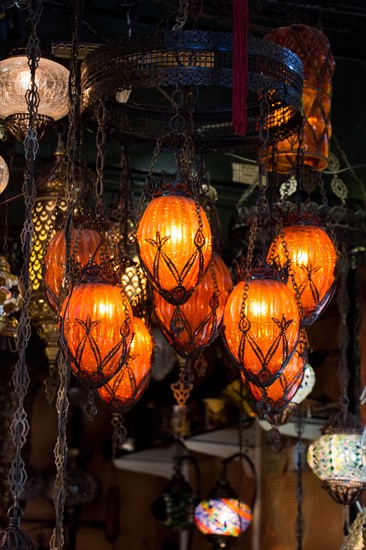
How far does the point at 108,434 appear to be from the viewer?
26.6 ft

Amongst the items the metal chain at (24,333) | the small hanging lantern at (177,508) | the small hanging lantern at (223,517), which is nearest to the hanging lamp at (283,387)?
the metal chain at (24,333)

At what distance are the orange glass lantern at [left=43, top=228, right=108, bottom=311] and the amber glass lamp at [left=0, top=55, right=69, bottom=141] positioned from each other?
340mm

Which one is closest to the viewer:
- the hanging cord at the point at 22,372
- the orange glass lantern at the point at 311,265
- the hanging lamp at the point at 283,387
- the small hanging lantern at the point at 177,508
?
the hanging cord at the point at 22,372

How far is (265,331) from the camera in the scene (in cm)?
315

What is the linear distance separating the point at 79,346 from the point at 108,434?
200 inches

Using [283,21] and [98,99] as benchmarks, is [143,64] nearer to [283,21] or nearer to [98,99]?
[98,99]

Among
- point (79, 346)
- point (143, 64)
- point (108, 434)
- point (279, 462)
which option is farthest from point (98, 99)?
point (108, 434)

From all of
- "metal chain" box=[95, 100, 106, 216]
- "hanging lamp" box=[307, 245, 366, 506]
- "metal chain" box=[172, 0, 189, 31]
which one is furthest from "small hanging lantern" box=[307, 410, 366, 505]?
"metal chain" box=[172, 0, 189, 31]

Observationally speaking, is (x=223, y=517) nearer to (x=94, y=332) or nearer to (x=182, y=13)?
(x=94, y=332)

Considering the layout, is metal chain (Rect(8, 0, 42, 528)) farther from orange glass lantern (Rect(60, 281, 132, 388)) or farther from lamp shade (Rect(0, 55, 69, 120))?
lamp shade (Rect(0, 55, 69, 120))

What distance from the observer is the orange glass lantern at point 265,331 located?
10.3ft

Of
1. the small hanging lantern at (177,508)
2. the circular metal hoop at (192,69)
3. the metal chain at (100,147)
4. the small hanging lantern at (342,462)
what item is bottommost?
the small hanging lantern at (177,508)

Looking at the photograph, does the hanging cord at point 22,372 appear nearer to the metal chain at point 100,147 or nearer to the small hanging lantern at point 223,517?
the metal chain at point 100,147

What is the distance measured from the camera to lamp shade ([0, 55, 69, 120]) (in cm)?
348
